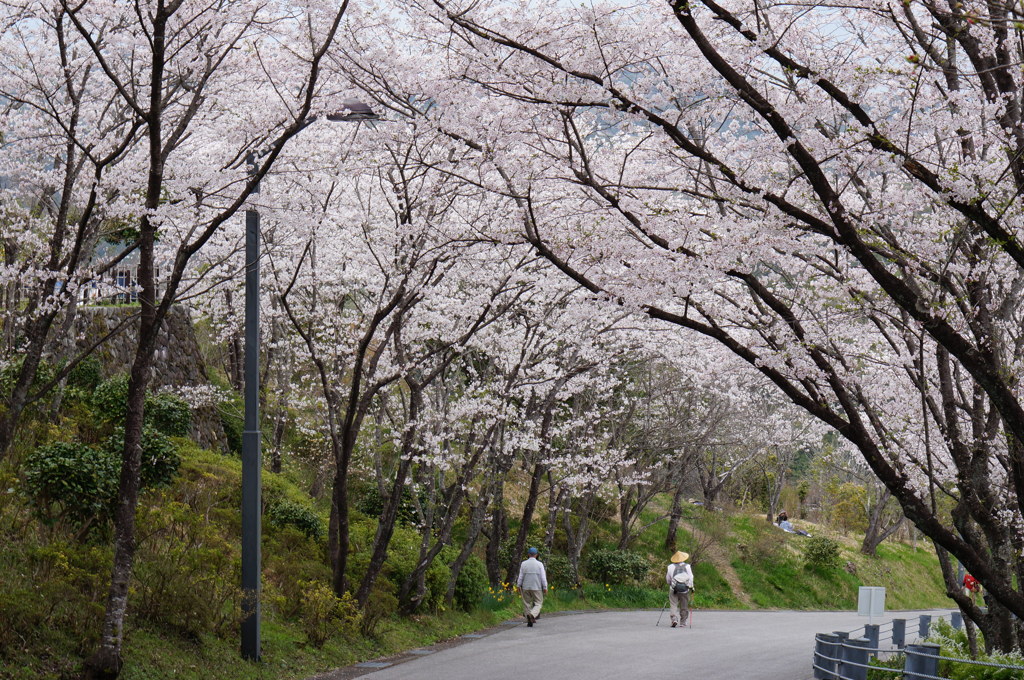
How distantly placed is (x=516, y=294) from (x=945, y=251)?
793cm

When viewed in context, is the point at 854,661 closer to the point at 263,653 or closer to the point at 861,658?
the point at 861,658

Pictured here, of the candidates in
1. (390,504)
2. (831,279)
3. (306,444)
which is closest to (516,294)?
(390,504)

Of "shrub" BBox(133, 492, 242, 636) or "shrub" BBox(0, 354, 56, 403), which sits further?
"shrub" BBox(0, 354, 56, 403)

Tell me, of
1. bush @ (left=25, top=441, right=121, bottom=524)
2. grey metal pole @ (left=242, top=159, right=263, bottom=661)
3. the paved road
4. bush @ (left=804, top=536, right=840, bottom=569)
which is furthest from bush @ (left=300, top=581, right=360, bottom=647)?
bush @ (left=804, top=536, right=840, bottom=569)

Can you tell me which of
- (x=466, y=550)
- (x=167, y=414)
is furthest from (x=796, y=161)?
(x=167, y=414)

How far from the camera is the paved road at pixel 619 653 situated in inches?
499

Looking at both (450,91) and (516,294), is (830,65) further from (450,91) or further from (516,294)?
(516,294)

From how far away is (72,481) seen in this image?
10914mm

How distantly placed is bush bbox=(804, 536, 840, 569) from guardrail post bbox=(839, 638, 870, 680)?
22.9m

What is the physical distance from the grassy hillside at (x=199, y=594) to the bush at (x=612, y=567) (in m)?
2.06

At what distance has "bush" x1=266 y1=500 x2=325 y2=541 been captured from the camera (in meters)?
17.0

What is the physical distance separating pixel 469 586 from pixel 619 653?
4272 millimetres

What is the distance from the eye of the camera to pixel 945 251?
1022 centimetres

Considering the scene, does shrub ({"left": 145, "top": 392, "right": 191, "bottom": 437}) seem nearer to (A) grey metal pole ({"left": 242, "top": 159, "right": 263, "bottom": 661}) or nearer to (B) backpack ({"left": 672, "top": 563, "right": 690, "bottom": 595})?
(A) grey metal pole ({"left": 242, "top": 159, "right": 263, "bottom": 661})
